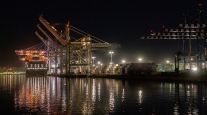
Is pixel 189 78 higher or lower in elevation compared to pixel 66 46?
lower

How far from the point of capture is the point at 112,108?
2411 centimetres

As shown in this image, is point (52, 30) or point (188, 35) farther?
point (52, 30)

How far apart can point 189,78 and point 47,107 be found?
32.3 metres

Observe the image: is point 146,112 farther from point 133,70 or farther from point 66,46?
point 66,46

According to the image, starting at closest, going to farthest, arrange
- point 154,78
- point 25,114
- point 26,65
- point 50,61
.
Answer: point 25,114, point 154,78, point 50,61, point 26,65

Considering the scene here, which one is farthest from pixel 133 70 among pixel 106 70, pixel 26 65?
pixel 26 65

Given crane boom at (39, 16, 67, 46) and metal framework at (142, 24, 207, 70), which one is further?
crane boom at (39, 16, 67, 46)

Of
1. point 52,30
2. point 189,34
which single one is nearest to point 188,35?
point 189,34

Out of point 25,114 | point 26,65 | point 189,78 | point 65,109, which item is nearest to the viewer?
point 25,114

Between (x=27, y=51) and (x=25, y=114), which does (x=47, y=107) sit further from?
(x=27, y=51)

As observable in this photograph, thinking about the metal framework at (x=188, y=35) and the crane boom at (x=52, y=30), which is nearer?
the metal framework at (x=188, y=35)

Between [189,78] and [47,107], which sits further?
[189,78]

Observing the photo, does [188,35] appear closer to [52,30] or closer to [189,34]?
[189,34]

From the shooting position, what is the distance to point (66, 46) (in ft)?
322
